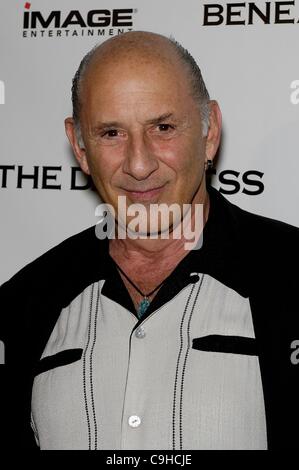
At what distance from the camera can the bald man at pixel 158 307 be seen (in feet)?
3.88

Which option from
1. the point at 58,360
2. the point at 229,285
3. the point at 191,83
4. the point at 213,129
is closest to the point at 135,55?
the point at 191,83

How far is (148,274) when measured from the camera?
1.40 metres

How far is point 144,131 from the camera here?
1.27m

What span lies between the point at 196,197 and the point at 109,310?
0.27m

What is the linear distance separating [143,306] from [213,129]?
14.8 inches

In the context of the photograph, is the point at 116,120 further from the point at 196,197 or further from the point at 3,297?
the point at 3,297

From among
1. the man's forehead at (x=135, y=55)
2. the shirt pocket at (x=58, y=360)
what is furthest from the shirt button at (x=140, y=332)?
the man's forehead at (x=135, y=55)

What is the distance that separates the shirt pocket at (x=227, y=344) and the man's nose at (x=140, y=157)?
1.02ft

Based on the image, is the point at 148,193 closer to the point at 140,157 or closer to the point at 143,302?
the point at 140,157

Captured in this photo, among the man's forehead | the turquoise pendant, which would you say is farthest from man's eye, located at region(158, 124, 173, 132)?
the turquoise pendant

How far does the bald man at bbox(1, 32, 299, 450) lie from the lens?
1.18 metres

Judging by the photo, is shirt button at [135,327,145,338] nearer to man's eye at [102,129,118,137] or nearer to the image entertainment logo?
man's eye at [102,129,118,137]

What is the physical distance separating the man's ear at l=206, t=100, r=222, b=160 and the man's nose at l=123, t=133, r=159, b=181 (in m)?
0.17

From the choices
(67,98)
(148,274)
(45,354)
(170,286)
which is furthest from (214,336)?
(67,98)
